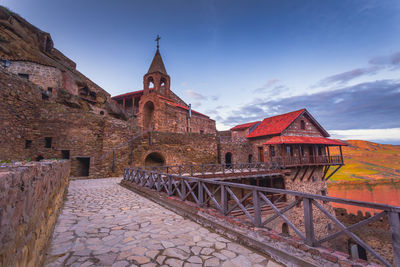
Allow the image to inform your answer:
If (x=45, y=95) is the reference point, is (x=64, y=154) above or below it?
below

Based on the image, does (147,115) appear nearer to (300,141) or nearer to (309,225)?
(300,141)

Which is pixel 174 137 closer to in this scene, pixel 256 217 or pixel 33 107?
pixel 33 107

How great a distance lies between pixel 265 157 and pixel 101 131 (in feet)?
50.5

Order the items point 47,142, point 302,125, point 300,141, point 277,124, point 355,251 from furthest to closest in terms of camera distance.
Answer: point 277,124 → point 302,125 → point 300,141 → point 355,251 → point 47,142

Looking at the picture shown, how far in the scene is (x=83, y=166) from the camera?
13719mm

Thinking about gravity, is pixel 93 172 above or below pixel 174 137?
below

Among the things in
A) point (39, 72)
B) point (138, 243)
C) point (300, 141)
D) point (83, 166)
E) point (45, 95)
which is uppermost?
point (39, 72)

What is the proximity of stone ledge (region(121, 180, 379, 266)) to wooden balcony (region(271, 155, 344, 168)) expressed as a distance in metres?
13.5

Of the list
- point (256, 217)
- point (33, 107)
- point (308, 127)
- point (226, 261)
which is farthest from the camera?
point (308, 127)

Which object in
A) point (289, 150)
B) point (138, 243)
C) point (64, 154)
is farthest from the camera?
point (289, 150)

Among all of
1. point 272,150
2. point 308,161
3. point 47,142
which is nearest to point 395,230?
point 47,142

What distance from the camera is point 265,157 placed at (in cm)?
1823

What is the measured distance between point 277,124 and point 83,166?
727 inches

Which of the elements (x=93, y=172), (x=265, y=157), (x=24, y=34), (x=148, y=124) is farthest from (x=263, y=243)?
(x=24, y=34)
